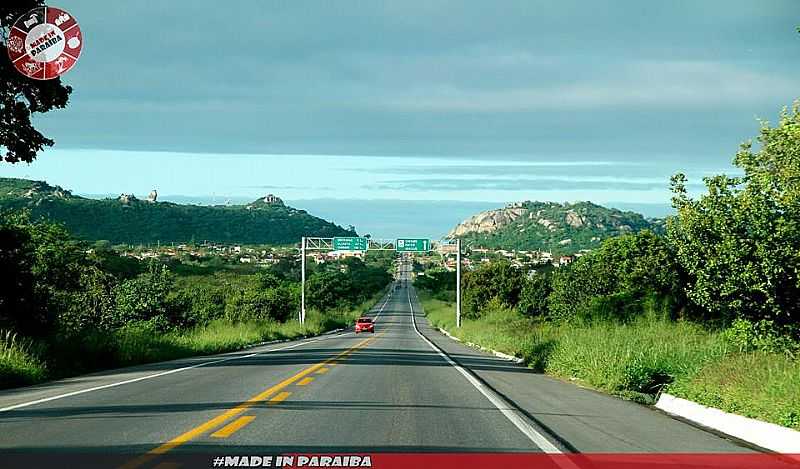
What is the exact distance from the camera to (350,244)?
76.4 metres

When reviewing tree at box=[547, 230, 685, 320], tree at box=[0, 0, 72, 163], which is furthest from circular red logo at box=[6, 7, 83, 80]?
tree at box=[547, 230, 685, 320]

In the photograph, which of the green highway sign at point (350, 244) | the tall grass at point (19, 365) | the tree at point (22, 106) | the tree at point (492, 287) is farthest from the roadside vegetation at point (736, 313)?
the tree at point (492, 287)

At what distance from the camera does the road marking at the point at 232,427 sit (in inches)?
396

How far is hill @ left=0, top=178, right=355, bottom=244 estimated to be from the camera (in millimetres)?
145625

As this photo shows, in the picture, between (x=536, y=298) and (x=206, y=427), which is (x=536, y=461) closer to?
(x=206, y=427)

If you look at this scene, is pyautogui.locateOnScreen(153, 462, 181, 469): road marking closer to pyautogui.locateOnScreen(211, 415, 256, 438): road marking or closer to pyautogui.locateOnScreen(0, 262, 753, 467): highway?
pyautogui.locateOnScreen(0, 262, 753, 467): highway

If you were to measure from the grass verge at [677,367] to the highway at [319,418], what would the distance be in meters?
0.81

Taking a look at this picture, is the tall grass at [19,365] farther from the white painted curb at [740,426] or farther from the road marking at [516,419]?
the white painted curb at [740,426]

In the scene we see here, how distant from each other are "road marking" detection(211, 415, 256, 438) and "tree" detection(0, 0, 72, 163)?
1497cm

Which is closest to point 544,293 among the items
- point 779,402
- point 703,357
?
point 703,357

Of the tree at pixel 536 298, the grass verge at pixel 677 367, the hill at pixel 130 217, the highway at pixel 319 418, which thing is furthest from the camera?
the hill at pixel 130 217

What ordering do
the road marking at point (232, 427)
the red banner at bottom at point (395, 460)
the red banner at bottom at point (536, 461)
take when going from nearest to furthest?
the red banner at bottom at point (395, 460) → the red banner at bottom at point (536, 461) → the road marking at point (232, 427)

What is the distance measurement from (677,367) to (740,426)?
5.97m

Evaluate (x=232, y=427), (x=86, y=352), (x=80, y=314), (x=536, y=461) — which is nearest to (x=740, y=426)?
(x=536, y=461)
